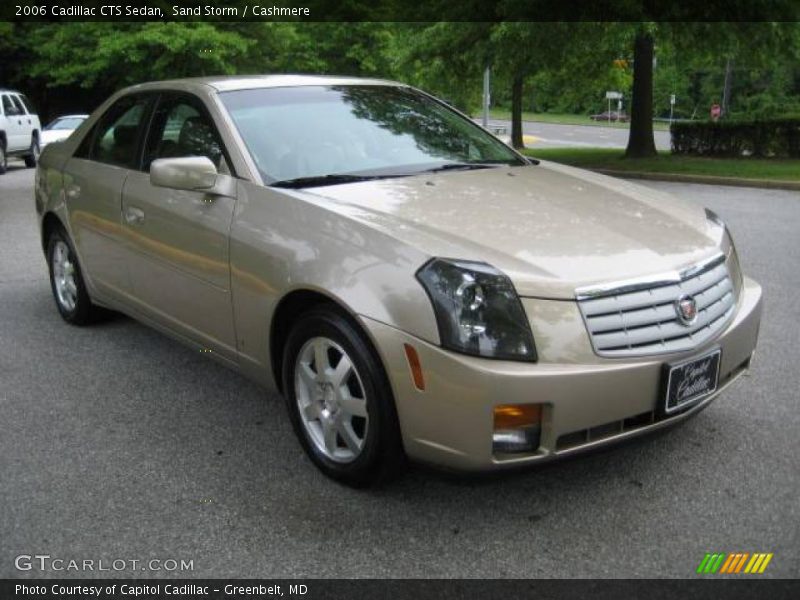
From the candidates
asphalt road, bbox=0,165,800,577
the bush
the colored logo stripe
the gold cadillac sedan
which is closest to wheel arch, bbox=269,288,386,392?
the gold cadillac sedan

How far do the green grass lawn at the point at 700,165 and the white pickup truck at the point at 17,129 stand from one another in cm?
1308

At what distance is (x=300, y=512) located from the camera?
303 centimetres

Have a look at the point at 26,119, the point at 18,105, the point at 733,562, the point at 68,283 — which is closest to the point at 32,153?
the point at 26,119

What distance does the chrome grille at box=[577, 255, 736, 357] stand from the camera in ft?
8.96

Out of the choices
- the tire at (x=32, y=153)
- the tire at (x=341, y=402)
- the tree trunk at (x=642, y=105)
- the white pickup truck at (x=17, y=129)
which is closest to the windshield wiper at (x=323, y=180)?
the tire at (x=341, y=402)

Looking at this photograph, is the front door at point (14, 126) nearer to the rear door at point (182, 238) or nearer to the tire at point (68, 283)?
the tire at point (68, 283)

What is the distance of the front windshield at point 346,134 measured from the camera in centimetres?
373

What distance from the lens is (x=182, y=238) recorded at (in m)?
3.83

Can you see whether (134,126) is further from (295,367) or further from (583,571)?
(583,571)

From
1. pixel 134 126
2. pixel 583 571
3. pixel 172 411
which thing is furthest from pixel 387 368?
pixel 134 126

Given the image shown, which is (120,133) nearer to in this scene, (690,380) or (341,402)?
(341,402)

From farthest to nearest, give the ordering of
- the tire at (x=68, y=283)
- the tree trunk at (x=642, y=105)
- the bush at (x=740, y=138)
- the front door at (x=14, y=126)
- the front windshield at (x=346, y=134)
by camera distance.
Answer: the front door at (x=14, y=126), the tree trunk at (x=642, y=105), the bush at (x=740, y=138), the tire at (x=68, y=283), the front windshield at (x=346, y=134)

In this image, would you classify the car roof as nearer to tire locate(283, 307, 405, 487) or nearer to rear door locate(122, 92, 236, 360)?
rear door locate(122, 92, 236, 360)

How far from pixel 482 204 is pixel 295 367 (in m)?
1.02
